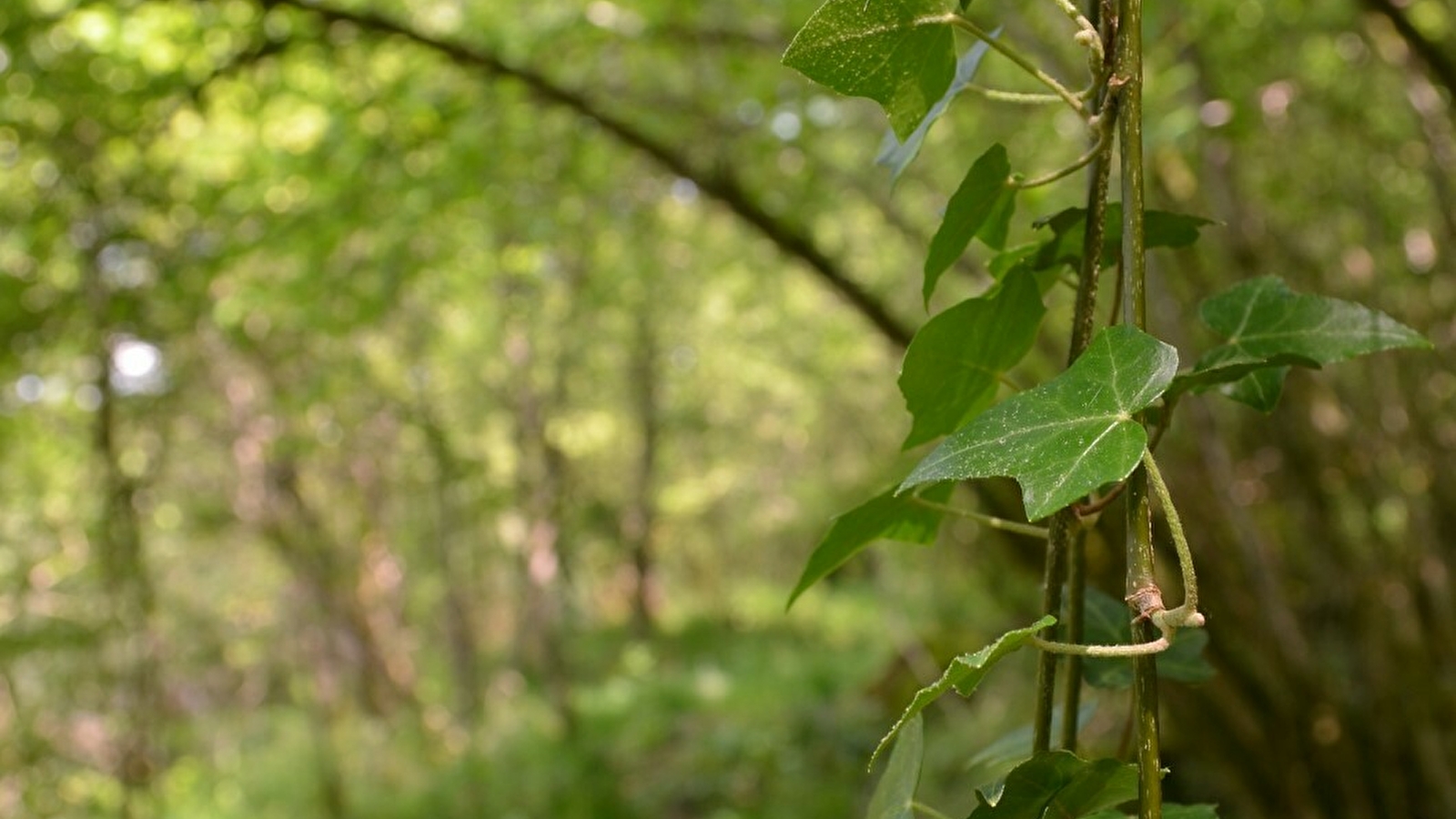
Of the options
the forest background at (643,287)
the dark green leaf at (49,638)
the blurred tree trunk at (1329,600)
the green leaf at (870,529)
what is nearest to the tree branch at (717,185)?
the forest background at (643,287)

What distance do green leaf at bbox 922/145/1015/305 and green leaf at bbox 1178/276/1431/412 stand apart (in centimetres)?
11

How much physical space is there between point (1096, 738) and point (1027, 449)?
349cm

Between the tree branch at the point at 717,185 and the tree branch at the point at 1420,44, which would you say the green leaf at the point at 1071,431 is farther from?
the tree branch at the point at 717,185

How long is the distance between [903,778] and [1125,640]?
22 cm

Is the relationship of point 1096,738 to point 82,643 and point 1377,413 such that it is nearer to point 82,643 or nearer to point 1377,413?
point 1377,413

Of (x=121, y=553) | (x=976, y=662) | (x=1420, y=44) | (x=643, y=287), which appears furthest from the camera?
(x=643, y=287)

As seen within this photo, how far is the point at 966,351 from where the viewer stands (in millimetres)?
482

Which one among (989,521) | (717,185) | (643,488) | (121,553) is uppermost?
(989,521)

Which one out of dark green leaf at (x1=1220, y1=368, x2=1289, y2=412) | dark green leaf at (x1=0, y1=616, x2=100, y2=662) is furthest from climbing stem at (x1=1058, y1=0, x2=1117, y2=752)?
dark green leaf at (x1=0, y1=616, x2=100, y2=662)

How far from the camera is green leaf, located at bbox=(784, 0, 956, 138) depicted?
428mm

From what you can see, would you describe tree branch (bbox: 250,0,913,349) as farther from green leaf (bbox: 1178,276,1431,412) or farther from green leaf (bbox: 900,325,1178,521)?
green leaf (bbox: 900,325,1178,521)

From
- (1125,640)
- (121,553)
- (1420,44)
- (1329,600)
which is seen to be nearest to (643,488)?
(121,553)

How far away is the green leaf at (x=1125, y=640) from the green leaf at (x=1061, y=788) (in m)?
0.18

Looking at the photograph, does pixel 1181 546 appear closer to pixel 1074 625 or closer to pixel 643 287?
pixel 1074 625
